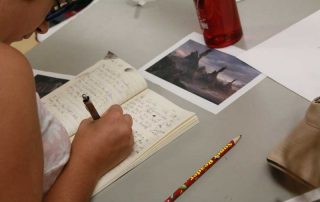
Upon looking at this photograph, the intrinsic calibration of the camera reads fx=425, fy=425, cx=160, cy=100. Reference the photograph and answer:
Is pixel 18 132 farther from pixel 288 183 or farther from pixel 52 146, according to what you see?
pixel 288 183

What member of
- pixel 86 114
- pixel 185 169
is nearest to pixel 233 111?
pixel 185 169

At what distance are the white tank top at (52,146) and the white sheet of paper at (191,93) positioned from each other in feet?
0.77

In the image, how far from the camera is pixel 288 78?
2.58ft

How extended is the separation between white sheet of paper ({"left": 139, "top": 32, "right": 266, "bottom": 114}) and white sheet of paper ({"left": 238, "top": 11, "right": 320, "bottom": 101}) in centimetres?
3

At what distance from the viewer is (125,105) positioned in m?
0.85

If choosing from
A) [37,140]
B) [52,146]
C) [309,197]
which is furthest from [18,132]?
[309,197]

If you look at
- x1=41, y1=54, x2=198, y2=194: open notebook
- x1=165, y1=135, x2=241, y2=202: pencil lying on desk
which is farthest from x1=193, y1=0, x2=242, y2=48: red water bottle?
x1=165, y1=135, x2=241, y2=202: pencil lying on desk

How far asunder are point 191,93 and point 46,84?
367 millimetres

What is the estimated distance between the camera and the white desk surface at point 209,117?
0.66 metres

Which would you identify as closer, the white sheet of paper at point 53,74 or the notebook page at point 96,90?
the notebook page at point 96,90

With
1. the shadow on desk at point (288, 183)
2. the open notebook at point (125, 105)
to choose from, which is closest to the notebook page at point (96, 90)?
the open notebook at point (125, 105)

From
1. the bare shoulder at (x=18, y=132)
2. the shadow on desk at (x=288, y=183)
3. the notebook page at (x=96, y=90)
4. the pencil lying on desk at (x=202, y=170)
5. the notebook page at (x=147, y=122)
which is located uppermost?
the bare shoulder at (x=18, y=132)

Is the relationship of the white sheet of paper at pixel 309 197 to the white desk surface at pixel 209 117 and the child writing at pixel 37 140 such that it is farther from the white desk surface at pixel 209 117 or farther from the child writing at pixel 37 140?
the child writing at pixel 37 140

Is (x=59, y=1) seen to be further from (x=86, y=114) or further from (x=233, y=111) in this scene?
(x=233, y=111)
